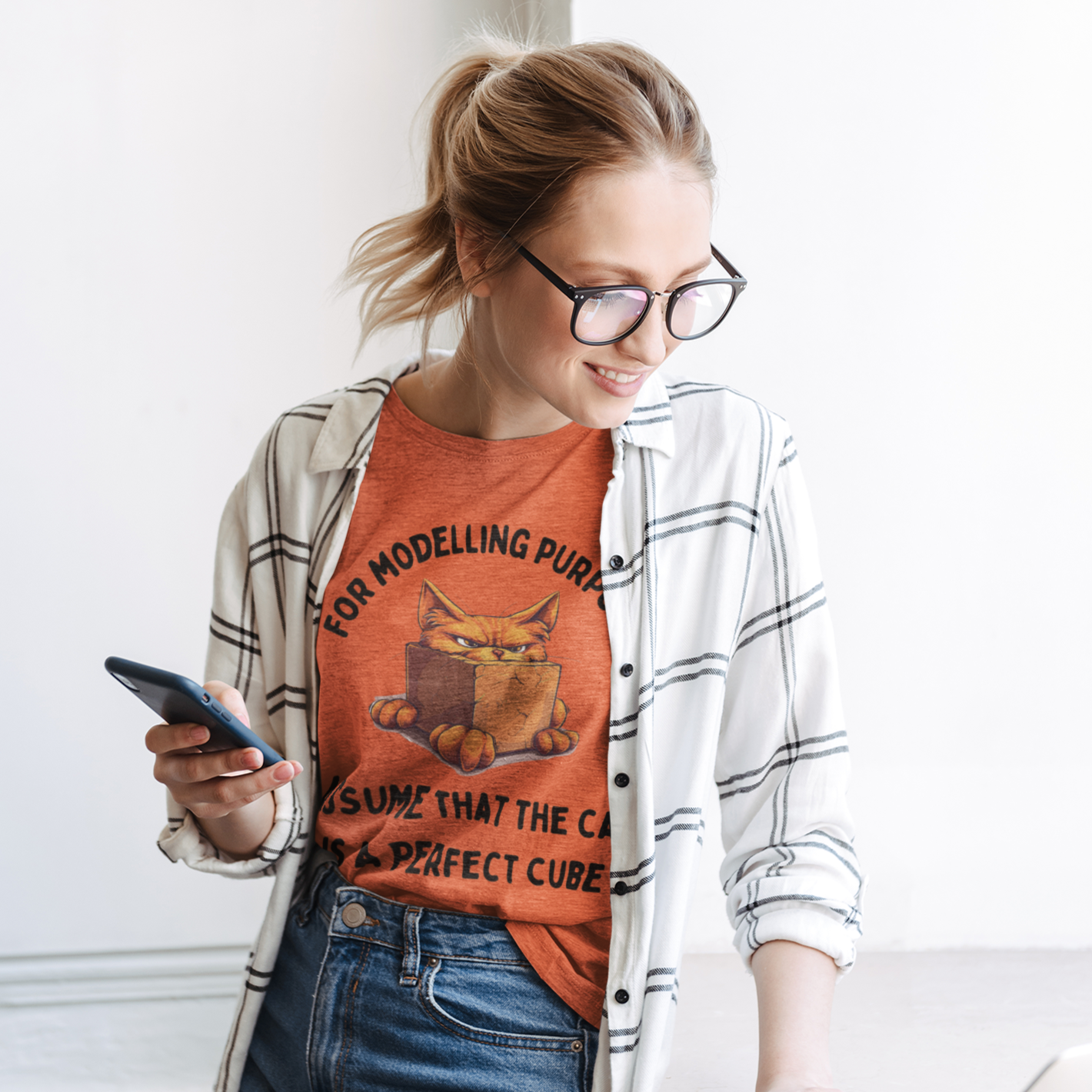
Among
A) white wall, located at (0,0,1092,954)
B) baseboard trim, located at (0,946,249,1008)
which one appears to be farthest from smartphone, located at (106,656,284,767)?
baseboard trim, located at (0,946,249,1008)


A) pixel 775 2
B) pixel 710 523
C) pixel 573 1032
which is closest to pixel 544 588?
pixel 710 523

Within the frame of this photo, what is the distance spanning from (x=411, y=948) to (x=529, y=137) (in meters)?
0.76

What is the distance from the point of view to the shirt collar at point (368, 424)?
100 cm

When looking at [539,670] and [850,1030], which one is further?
[850,1030]

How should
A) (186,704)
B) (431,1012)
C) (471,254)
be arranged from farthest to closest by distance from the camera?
1. (471,254)
2. (431,1012)
3. (186,704)

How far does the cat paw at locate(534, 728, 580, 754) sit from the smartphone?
0.81 ft

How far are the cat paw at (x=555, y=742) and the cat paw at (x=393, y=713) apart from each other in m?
0.13

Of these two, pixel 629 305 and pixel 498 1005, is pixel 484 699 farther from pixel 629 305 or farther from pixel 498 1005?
pixel 629 305

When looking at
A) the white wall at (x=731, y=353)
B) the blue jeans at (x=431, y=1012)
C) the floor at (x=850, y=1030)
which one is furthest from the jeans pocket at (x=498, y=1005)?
the white wall at (x=731, y=353)

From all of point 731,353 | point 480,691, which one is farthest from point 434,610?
point 731,353

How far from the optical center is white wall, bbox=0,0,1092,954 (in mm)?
1542

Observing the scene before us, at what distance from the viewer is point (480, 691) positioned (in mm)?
964

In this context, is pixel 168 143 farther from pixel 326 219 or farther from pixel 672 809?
pixel 672 809

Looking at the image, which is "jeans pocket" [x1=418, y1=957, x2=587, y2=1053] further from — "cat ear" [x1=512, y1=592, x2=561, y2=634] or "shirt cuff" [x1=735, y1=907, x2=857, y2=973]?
"cat ear" [x1=512, y1=592, x2=561, y2=634]
